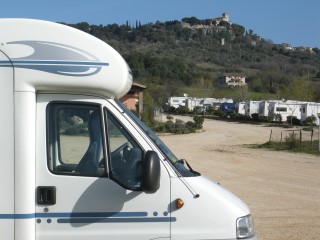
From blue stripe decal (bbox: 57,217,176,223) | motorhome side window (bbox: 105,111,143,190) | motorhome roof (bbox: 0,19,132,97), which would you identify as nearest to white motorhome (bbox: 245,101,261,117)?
motorhome side window (bbox: 105,111,143,190)

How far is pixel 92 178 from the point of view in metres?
3.92

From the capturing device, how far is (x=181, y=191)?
13.0 ft

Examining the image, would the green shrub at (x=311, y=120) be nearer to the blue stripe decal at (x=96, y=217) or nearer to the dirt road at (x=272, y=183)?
the dirt road at (x=272, y=183)

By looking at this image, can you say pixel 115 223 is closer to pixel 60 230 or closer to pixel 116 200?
pixel 116 200

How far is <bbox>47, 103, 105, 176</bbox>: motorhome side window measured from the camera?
13.1 ft

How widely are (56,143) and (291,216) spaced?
24.0 feet

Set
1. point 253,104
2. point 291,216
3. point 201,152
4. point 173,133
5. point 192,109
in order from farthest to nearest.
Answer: point 192,109 < point 253,104 < point 173,133 < point 201,152 < point 291,216

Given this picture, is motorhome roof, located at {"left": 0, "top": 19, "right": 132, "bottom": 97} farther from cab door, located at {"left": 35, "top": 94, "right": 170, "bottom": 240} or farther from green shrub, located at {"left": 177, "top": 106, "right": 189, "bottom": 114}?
green shrub, located at {"left": 177, "top": 106, "right": 189, "bottom": 114}

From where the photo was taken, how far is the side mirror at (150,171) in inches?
146

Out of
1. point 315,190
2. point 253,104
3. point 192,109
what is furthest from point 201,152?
point 192,109

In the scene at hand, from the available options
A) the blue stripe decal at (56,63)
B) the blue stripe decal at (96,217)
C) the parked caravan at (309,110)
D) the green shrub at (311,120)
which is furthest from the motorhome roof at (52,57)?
the parked caravan at (309,110)

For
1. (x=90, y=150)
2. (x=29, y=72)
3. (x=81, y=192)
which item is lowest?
(x=81, y=192)

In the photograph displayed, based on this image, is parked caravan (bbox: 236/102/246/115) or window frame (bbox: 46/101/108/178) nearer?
window frame (bbox: 46/101/108/178)

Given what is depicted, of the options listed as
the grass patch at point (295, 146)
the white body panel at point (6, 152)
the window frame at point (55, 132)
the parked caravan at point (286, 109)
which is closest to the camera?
the white body panel at point (6, 152)
